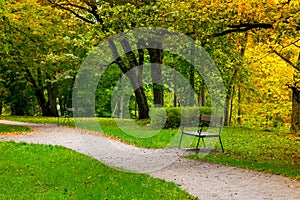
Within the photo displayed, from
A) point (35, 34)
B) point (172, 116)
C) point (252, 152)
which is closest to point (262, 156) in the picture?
point (252, 152)

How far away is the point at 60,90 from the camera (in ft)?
127

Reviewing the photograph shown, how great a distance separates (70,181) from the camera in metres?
7.93

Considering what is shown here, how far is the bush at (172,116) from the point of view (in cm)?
1989

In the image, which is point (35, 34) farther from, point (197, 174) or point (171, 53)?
point (197, 174)

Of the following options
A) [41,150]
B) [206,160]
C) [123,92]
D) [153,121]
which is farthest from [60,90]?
[206,160]

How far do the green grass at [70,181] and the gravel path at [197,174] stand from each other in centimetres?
52

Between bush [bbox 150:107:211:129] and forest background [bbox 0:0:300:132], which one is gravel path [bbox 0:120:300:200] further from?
bush [bbox 150:107:211:129]

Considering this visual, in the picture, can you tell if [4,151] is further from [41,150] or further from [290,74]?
[290,74]

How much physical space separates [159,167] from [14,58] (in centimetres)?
1627

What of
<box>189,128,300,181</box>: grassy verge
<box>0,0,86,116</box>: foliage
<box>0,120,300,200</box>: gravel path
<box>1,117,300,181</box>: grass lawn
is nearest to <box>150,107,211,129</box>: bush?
<box>1,117,300,181</box>: grass lawn

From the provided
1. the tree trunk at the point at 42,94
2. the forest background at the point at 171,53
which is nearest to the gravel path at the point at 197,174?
the forest background at the point at 171,53

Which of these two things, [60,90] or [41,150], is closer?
[41,150]

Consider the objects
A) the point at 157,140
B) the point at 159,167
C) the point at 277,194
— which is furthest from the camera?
the point at 157,140

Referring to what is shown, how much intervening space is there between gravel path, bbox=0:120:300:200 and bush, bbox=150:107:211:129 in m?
6.27
